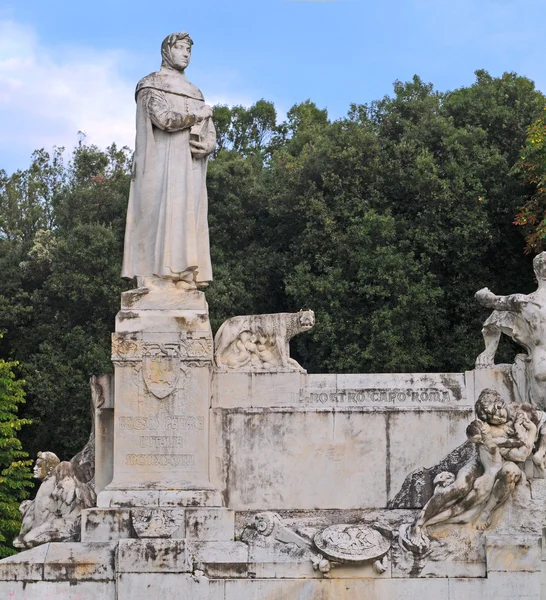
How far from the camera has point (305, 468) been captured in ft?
63.6

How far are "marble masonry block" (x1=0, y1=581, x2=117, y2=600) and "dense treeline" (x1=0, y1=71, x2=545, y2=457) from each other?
50.8 ft

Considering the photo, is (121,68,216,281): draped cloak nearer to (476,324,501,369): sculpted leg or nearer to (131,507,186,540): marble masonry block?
(131,507,186,540): marble masonry block

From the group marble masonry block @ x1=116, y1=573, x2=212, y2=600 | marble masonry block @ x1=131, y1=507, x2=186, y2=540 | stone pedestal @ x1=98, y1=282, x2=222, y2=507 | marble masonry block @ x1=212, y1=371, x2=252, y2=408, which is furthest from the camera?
marble masonry block @ x1=212, y1=371, x2=252, y2=408

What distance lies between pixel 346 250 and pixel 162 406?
630 inches

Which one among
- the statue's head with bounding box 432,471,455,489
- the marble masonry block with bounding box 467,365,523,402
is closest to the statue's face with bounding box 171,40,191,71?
the marble masonry block with bounding box 467,365,523,402

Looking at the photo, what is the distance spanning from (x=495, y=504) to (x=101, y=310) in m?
19.9

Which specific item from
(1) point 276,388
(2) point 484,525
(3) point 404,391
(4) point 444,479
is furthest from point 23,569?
(2) point 484,525

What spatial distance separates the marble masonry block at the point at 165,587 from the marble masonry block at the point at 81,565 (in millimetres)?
256

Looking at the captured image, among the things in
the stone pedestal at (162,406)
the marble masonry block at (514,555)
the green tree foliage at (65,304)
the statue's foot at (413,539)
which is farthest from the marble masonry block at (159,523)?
the green tree foliage at (65,304)

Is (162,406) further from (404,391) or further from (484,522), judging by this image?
(484,522)

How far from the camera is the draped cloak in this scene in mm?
19719

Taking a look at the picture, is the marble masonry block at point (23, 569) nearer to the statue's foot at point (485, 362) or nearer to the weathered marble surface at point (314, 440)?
the weathered marble surface at point (314, 440)

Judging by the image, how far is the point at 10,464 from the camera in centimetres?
3291

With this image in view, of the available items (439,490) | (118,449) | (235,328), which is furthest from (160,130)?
(439,490)
